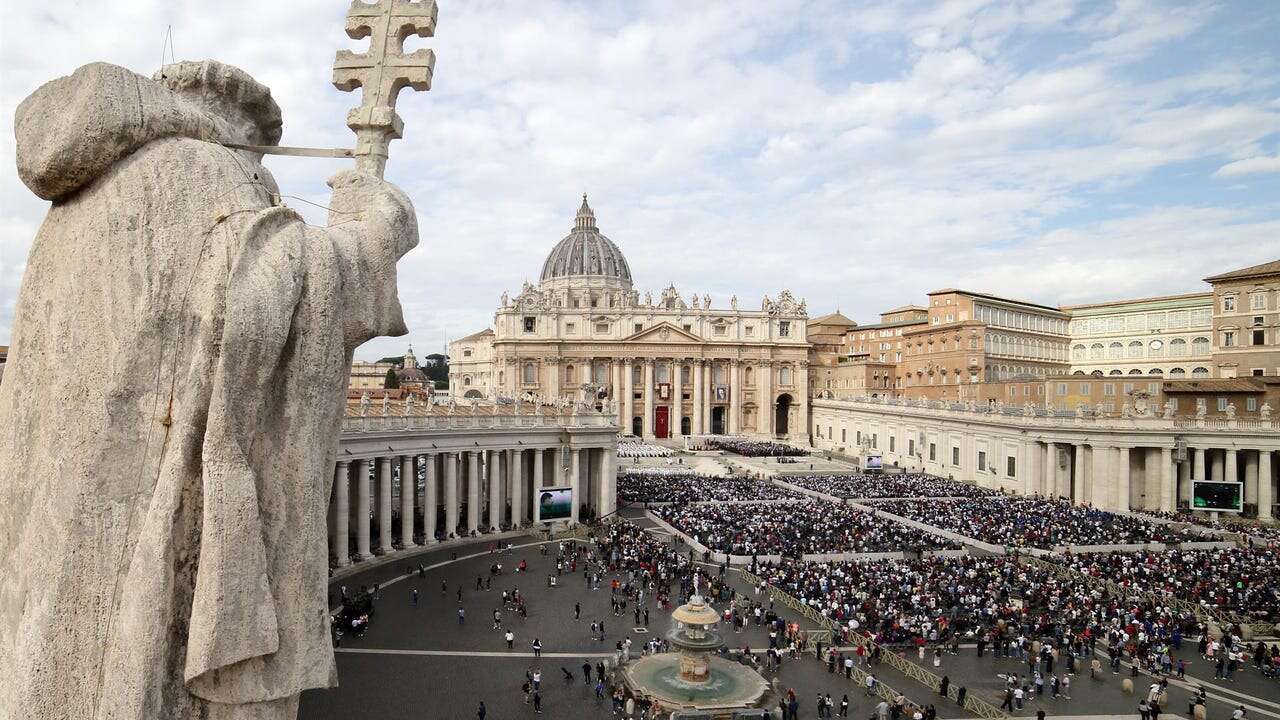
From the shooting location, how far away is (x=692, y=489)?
52531mm

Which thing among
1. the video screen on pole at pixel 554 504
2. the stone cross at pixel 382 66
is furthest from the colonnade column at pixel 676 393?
the stone cross at pixel 382 66

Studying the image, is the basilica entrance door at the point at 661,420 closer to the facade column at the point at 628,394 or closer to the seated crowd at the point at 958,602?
the facade column at the point at 628,394

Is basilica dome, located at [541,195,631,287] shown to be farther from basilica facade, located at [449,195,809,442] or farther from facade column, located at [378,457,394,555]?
facade column, located at [378,457,394,555]

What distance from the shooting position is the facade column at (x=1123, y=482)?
158 feet

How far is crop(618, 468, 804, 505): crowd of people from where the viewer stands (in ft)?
164

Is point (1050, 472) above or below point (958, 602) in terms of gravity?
above

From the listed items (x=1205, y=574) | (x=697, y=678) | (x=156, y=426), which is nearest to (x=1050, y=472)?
(x=1205, y=574)

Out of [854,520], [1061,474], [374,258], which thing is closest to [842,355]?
[1061,474]

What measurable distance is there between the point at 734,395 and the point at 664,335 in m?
12.0

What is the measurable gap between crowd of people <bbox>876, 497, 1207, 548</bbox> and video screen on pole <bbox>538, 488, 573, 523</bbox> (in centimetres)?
1808

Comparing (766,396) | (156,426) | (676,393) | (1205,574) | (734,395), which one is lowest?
(1205,574)

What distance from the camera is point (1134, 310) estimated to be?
86.3m

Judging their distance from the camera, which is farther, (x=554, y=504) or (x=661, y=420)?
(x=661, y=420)

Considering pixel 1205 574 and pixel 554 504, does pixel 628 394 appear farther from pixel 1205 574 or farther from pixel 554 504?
pixel 1205 574
